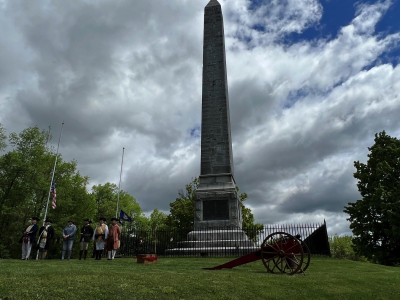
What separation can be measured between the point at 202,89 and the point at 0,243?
22903mm

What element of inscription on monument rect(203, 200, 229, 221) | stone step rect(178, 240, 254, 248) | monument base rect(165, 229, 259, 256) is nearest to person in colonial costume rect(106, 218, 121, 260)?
monument base rect(165, 229, 259, 256)

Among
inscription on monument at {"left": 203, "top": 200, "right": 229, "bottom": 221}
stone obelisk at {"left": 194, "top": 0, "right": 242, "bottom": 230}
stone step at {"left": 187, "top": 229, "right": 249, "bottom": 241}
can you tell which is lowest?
stone step at {"left": 187, "top": 229, "right": 249, "bottom": 241}

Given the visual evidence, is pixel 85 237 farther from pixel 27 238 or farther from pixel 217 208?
pixel 217 208

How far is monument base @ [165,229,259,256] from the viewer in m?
15.1

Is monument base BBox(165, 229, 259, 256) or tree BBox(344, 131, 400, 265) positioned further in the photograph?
tree BBox(344, 131, 400, 265)

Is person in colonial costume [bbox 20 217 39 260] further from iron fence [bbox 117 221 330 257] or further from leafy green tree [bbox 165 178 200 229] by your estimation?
leafy green tree [bbox 165 178 200 229]

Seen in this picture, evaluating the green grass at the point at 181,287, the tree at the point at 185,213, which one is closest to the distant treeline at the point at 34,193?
the tree at the point at 185,213

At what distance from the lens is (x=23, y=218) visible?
2794cm

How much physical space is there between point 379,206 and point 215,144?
1327 cm

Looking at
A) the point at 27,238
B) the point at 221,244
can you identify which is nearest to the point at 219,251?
the point at 221,244

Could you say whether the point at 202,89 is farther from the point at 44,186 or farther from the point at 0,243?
the point at 0,243

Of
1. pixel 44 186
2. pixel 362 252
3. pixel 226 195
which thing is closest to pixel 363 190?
pixel 362 252

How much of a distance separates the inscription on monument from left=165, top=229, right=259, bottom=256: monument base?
2.98 feet

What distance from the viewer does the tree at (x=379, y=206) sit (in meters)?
20.8
